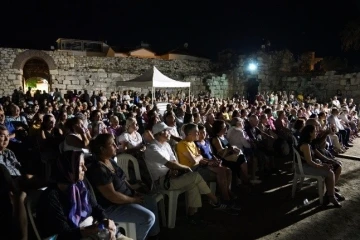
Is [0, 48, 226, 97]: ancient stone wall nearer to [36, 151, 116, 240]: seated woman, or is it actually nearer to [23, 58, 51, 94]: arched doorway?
[23, 58, 51, 94]: arched doorway

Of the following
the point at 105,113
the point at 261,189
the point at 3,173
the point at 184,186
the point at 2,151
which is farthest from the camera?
the point at 105,113

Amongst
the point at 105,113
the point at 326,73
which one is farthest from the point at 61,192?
the point at 326,73

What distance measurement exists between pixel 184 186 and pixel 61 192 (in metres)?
1.81

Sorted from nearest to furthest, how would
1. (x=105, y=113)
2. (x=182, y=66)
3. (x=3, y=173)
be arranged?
(x=3, y=173) < (x=105, y=113) < (x=182, y=66)

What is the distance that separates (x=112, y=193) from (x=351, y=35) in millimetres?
19835

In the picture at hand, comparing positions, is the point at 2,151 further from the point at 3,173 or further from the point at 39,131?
the point at 39,131

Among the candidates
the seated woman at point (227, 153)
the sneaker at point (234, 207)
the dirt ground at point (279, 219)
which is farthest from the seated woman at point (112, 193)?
the seated woman at point (227, 153)

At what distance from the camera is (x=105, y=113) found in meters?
8.43

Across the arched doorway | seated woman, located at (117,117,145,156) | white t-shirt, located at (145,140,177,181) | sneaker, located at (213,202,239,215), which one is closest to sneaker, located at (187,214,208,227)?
sneaker, located at (213,202,239,215)

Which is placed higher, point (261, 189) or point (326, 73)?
point (326, 73)

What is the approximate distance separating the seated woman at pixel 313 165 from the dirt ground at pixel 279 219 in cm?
19

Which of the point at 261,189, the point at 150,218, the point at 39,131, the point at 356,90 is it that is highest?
the point at 356,90

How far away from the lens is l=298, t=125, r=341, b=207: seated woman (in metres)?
4.29

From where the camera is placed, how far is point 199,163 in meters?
4.27
